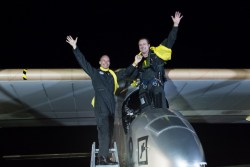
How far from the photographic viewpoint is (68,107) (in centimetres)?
1026

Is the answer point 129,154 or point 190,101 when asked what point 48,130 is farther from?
point 129,154

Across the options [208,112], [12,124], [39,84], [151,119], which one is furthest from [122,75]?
[12,124]

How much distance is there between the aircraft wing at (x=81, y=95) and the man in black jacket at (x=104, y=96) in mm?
1669

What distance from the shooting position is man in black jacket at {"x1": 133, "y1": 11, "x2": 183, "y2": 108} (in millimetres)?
5562

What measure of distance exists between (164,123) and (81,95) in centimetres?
482

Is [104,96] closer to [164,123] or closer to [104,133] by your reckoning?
[104,133]

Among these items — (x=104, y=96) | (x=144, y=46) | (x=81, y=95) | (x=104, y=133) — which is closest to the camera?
(x=104, y=133)

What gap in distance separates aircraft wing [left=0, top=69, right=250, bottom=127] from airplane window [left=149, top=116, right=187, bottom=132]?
9.70 feet

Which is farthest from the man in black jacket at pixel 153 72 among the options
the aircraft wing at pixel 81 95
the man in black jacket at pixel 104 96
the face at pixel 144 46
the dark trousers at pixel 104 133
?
the aircraft wing at pixel 81 95

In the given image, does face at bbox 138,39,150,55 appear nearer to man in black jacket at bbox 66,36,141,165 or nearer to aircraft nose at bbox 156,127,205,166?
man in black jacket at bbox 66,36,141,165

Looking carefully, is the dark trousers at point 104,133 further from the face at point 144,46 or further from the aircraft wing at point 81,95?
the aircraft wing at point 81,95

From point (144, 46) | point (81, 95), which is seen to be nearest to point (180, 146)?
point (144, 46)

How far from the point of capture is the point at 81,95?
8.96 metres

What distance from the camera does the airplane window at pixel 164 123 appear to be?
4.43 m
